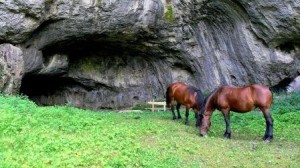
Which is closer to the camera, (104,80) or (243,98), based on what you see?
(243,98)

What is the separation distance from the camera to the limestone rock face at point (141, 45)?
738 inches

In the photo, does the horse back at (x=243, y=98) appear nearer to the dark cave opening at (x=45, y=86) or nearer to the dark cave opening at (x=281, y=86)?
the dark cave opening at (x=281, y=86)

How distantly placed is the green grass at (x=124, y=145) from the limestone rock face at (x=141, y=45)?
6707mm

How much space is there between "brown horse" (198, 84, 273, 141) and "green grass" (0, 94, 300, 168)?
451 mm

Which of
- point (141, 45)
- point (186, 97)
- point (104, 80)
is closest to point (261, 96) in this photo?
point (186, 97)

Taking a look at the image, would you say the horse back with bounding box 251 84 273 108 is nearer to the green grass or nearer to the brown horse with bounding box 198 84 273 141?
the brown horse with bounding box 198 84 273 141

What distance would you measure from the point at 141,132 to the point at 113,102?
47.9 feet

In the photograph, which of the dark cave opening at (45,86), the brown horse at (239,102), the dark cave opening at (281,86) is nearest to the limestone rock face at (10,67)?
the dark cave opening at (45,86)

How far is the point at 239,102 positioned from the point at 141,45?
11972 mm

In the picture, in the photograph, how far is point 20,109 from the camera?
12.2m

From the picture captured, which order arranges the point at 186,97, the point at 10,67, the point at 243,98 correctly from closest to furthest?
1. the point at 243,98
2. the point at 186,97
3. the point at 10,67

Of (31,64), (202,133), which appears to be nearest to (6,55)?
(31,64)

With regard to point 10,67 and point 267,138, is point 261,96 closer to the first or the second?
point 267,138

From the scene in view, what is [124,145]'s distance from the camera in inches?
359
